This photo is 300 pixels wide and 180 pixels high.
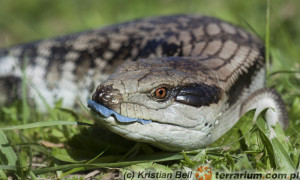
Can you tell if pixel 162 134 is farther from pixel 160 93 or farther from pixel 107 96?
pixel 107 96

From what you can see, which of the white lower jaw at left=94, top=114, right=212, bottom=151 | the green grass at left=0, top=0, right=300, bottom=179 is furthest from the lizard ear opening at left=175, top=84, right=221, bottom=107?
the green grass at left=0, top=0, right=300, bottom=179

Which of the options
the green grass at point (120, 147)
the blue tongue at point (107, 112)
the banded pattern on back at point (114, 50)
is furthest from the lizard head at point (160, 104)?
the banded pattern on back at point (114, 50)

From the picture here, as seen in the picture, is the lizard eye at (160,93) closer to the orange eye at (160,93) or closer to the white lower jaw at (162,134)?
the orange eye at (160,93)

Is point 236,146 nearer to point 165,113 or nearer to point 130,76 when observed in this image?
point 165,113

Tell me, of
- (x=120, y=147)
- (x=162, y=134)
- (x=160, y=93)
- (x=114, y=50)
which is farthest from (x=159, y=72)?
(x=114, y=50)

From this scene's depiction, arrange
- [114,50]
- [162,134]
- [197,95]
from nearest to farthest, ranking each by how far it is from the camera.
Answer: [162,134], [197,95], [114,50]

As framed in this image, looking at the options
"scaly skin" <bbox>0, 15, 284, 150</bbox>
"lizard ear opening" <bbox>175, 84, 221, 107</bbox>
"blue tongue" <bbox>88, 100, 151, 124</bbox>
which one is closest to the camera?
"blue tongue" <bbox>88, 100, 151, 124</bbox>

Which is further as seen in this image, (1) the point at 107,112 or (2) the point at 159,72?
(2) the point at 159,72

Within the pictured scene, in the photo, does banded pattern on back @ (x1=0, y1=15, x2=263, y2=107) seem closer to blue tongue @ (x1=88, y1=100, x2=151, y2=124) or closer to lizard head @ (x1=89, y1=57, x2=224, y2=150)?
lizard head @ (x1=89, y1=57, x2=224, y2=150)

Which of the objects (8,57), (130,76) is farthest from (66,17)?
(130,76)

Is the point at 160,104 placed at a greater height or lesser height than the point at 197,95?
lesser
